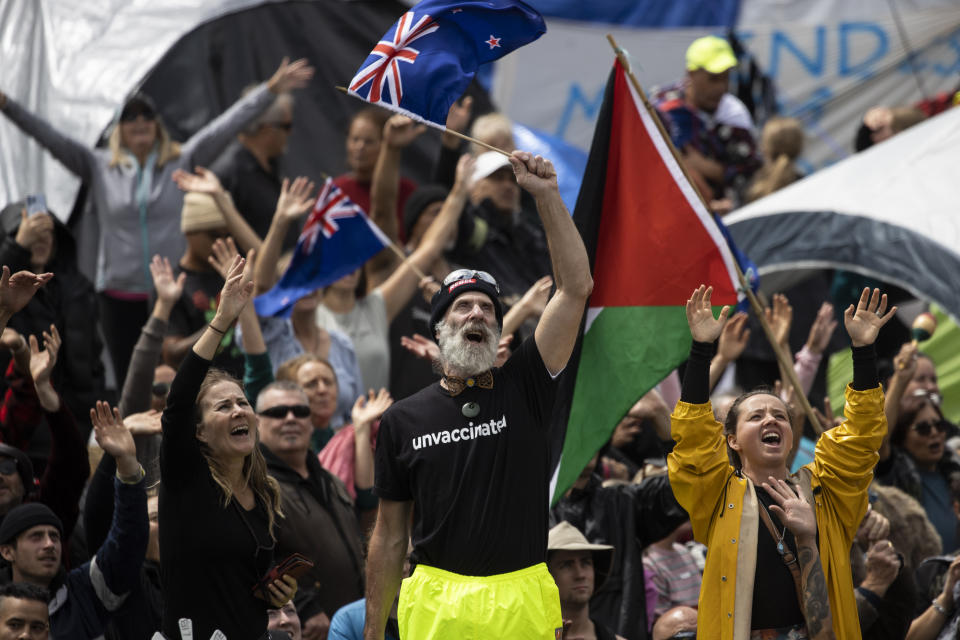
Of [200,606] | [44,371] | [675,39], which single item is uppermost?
[675,39]

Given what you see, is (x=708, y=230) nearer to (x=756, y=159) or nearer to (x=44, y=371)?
(x=44, y=371)

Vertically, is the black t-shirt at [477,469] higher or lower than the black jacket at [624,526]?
higher

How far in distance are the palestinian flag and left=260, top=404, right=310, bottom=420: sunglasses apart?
1.27 metres

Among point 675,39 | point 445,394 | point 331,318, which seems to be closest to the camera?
point 445,394

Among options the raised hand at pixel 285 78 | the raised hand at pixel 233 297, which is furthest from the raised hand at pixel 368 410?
the raised hand at pixel 285 78

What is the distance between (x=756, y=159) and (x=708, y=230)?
4.92m

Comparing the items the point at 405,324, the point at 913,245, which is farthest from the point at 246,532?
the point at 913,245

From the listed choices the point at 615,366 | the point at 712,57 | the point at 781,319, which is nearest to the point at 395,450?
the point at 615,366

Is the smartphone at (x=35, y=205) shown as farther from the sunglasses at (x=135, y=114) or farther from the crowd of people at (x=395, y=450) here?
the sunglasses at (x=135, y=114)

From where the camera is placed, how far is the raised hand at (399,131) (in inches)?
384

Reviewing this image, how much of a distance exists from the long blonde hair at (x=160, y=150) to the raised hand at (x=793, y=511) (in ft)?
17.6

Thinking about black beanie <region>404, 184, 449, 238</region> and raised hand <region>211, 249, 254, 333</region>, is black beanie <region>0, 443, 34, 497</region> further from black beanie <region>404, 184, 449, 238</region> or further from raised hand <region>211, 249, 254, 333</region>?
black beanie <region>404, 184, 449, 238</region>

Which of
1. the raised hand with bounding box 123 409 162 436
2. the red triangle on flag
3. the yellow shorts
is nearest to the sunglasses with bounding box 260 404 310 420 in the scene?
the raised hand with bounding box 123 409 162 436

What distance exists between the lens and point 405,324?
34.0 ft
